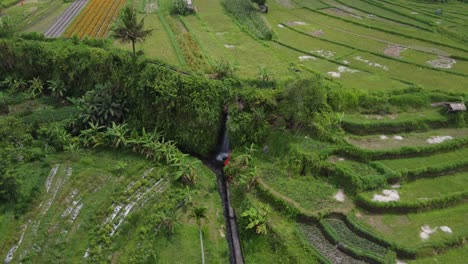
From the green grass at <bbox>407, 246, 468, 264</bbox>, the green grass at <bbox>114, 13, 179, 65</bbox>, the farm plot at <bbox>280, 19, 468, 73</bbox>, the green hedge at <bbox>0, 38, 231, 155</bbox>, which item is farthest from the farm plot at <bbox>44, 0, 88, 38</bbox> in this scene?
the green grass at <bbox>407, 246, 468, 264</bbox>

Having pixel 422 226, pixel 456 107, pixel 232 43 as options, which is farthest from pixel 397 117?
pixel 232 43

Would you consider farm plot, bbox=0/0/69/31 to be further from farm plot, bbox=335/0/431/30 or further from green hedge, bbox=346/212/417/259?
farm plot, bbox=335/0/431/30

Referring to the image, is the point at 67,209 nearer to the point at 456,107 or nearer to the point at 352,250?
the point at 352,250

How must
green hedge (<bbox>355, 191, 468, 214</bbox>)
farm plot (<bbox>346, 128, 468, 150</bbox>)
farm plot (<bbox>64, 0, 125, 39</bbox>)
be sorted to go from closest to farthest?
green hedge (<bbox>355, 191, 468, 214</bbox>)
farm plot (<bbox>346, 128, 468, 150</bbox>)
farm plot (<bbox>64, 0, 125, 39</bbox>)

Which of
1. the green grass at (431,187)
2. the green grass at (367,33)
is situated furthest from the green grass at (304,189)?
the green grass at (367,33)

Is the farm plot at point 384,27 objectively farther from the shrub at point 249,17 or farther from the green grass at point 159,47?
the green grass at point 159,47

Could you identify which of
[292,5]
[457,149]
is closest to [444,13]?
[292,5]
